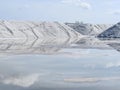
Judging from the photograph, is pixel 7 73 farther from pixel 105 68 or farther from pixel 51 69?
pixel 105 68

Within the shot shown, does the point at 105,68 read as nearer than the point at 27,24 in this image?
Yes

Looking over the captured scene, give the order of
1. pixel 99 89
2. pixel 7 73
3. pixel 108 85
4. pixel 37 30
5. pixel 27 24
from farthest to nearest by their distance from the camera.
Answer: pixel 27 24
pixel 37 30
pixel 7 73
pixel 108 85
pixel 99 89

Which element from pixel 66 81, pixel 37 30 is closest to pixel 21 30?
pixel 37 30

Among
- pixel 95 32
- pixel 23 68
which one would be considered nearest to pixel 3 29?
pixel 95 32

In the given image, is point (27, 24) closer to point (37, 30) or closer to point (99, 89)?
point (37, 30)

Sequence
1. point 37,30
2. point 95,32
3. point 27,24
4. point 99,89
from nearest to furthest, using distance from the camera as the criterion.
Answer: point 99,89 < point 37,30 < point 27,24 < point 95,32

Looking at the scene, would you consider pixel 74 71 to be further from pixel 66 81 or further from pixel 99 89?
pixel 99 89

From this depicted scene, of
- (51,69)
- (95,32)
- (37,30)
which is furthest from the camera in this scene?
(95,32)

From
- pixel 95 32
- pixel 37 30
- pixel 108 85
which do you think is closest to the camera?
pixel 108 85

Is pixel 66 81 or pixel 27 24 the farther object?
pixel 27 24
